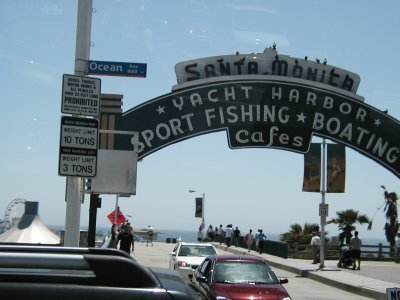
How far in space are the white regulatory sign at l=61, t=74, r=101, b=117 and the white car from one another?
1074 centimetres

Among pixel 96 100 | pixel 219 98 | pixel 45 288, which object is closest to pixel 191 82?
pixel 219 98

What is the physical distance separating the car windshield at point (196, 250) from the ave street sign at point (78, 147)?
12134 mm

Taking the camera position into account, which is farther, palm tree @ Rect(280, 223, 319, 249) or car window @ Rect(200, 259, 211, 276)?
palm tree @ Rect(280, 223, 319, 249)

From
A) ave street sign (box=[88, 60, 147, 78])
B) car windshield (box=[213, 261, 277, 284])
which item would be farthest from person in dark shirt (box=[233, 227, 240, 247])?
ave street sign (box=[88, 60, 147, 78])

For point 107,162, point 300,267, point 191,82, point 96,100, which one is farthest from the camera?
point 300,267

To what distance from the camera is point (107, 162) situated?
12.6 meters

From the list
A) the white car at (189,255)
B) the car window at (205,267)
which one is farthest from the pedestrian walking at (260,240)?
the car window at (205,267)

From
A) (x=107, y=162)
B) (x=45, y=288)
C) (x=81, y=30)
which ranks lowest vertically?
(x=45, y=288)

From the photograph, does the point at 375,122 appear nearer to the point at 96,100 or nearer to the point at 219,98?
the point at 219,98

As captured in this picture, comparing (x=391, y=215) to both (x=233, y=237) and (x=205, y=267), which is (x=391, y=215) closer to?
(x=233, y=237)

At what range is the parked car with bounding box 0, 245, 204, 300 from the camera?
8.57 feet

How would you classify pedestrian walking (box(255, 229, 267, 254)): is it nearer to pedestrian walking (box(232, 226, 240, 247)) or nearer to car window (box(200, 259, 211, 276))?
pedestrian walking (box(232, 226, 240, 247))

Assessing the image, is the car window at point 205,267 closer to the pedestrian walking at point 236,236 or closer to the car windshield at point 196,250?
the car windshield at point 196,250

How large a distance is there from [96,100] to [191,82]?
886cm
